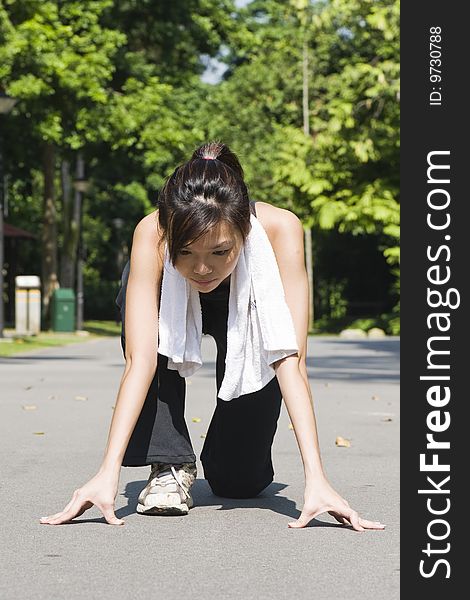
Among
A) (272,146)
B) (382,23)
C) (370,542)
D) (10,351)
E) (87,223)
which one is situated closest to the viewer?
(370,542)

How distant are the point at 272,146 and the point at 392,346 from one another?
23.7 m

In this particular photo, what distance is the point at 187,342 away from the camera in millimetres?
5289

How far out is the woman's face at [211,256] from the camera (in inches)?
189

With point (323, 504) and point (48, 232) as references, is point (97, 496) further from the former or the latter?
point (48, 232)

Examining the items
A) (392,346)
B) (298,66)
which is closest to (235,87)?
(298,66)

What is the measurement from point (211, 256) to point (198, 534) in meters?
1.04

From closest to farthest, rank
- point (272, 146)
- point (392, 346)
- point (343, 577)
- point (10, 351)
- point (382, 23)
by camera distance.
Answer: point (343, 577)
point (10, 351)
point (392, 346)
point (382, 23)
point (272, 146)

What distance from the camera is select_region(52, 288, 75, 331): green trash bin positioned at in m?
33.0

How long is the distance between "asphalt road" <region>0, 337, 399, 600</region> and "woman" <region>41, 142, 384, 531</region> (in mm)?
157

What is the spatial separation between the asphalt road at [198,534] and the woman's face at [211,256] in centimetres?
94

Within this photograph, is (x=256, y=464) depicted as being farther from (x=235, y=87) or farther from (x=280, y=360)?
(x=235, y=87)

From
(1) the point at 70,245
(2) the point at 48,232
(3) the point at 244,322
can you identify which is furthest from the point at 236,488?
(1) the point at 70,245

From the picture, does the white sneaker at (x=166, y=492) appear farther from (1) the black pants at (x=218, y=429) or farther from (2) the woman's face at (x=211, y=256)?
(2) the woman's face at (x=211, y=256)

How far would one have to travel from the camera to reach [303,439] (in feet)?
16.5
